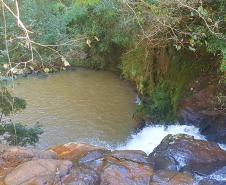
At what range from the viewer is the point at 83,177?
19.6 feet

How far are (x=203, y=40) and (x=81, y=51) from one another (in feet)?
28.5

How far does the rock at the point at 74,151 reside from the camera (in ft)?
22.7

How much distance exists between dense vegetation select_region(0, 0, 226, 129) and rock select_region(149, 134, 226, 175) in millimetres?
1163

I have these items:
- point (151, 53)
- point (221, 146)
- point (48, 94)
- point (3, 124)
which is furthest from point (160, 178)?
point (48, 94)

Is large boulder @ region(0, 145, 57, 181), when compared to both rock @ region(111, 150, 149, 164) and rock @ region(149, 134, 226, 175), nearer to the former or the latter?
rock @ region(111, 150, 149, 164)

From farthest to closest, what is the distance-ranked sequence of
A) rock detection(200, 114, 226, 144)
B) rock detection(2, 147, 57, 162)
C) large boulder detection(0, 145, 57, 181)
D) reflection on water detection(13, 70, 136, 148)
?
reflection on water detection(13, 70, 136, 148) < rock detection(200, 114, 226, 144) < rock detection(2, 147, 57, 162) < large boulder detection(0, 145, 57, 181)

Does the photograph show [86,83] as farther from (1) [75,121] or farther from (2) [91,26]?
(1) [75,121]

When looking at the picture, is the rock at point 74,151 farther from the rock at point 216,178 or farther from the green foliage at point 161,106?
the green foliage at point 161,106

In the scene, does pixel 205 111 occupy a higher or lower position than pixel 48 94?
higher

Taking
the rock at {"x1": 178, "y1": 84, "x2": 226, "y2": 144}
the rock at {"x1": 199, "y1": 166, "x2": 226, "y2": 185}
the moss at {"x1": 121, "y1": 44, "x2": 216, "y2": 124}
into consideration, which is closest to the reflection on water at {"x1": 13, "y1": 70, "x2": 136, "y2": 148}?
the moss at {"x1": 121, "y1": 44, "x2": 216, "y2": 124}

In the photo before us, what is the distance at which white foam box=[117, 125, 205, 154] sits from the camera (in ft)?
27.4

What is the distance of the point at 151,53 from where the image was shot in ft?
34.2

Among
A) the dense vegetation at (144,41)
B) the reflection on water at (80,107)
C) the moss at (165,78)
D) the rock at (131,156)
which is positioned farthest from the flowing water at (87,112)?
the rock at (131,156)

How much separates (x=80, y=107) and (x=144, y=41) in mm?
2966
